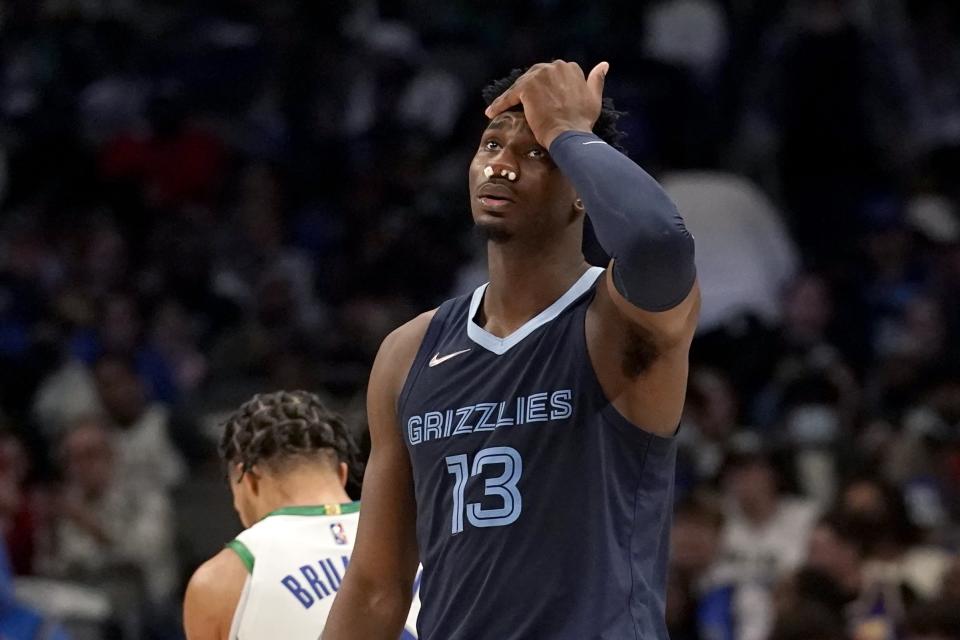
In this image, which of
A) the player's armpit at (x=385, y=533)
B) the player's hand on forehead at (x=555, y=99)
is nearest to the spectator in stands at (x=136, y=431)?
the player's armpit at (x=385, y=533)

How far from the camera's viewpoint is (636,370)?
292cm

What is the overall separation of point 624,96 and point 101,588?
4.56 meters

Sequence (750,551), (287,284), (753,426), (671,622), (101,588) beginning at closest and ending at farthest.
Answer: (671,622) → (750,551) → (101,588) → (753,426) → (287,284)

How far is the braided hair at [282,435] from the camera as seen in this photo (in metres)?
4.21

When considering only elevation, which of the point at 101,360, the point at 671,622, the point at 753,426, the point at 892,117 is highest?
the point at 892,117

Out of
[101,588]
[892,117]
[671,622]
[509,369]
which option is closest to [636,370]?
[509,369]

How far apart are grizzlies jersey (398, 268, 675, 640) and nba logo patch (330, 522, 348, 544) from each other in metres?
1.06

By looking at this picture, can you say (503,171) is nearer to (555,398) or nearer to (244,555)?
(555,398)

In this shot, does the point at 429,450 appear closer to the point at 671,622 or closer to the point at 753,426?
the point at 671,622

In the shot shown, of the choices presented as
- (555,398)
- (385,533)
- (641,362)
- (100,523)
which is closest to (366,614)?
(385,533)

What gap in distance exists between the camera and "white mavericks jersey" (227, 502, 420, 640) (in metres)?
3.99

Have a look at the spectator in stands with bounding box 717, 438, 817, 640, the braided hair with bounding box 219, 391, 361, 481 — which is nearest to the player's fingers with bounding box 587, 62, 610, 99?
the braided hair with bounding box 219, 391, 361, 481

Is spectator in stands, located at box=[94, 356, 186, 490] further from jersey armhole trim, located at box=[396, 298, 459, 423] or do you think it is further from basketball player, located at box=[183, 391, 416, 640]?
jersey armhole trim, located at box=[396, 298, 459, 423]

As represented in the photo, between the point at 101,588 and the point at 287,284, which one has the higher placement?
the point at 287,284
